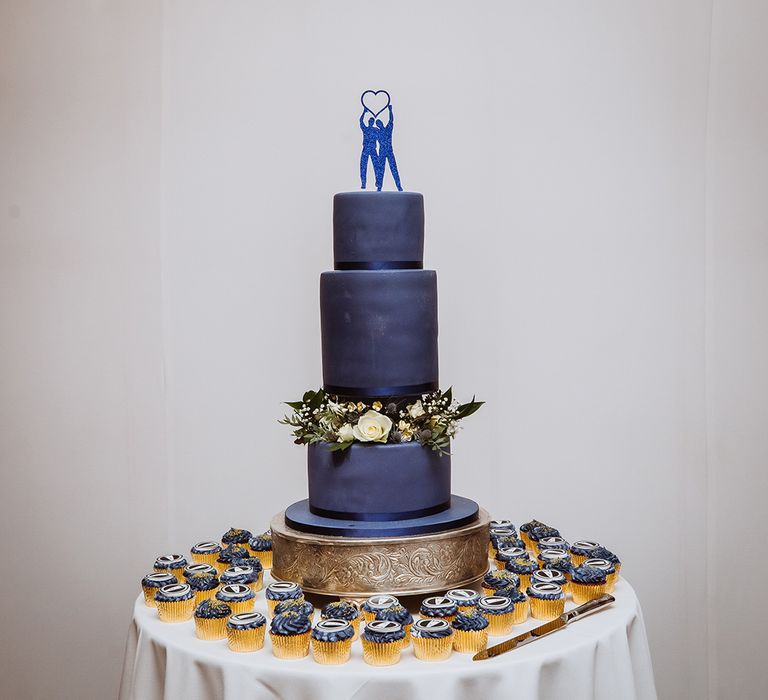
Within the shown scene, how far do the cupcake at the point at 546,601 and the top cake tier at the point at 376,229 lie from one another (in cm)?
94

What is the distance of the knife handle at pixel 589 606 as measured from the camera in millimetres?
2527

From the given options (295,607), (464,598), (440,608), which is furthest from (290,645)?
(464,598)

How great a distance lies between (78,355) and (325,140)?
1291 millimetres

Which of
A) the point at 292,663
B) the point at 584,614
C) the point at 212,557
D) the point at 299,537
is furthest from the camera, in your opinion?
the point at 212,557

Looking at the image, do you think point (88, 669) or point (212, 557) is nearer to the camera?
point (212, 557)

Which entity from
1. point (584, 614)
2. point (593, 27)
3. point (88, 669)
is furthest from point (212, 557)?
point (593, 27)

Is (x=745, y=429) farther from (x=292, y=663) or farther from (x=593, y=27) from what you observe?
(x=292, y=663)

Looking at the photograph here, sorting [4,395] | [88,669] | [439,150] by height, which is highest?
[439,150]

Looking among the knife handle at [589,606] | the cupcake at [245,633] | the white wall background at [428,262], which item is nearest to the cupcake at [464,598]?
the knife handle at [589,606]

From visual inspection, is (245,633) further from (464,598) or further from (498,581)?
(498,581)

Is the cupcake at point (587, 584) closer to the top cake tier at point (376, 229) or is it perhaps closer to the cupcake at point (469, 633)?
the cupcake at point (469, 633)

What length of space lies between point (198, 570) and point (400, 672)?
0.81m

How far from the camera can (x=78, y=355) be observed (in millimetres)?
4070

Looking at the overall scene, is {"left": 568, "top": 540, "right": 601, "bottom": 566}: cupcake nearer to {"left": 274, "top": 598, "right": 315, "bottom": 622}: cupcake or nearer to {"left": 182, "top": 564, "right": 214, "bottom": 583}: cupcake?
{"left": 274, "top": 598, "right": 315, "bottom": 622}: cupcake
